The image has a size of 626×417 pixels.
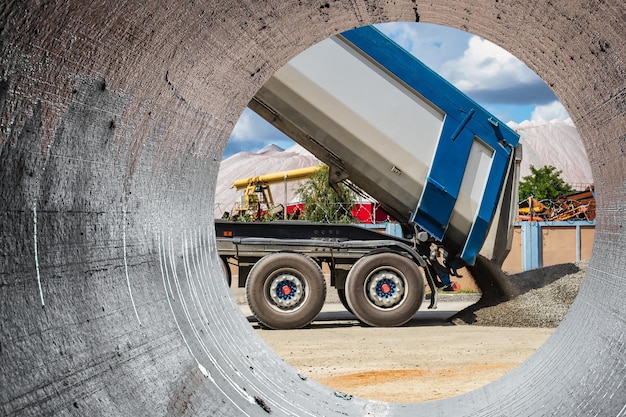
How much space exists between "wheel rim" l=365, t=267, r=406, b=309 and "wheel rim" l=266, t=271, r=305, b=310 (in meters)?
0.90

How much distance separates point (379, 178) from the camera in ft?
30.7

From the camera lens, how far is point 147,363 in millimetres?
2652

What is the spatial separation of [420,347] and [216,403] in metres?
5.38

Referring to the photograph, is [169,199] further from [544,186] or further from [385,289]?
[544,186]

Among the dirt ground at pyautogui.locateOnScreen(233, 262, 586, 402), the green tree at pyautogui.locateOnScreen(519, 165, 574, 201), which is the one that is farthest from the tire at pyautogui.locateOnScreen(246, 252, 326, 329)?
the green tree at pyautogui.locateOnScreen(519, 165, 574, 201)

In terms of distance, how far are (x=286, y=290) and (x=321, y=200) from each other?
64.1ft

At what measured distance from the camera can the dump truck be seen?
896 cm

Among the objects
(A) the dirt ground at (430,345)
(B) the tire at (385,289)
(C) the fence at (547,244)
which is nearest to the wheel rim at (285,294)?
(A) the dirt ground at (430,345)

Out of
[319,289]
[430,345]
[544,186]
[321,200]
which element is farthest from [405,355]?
[544,186]

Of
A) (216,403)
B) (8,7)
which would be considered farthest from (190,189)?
(8,7)

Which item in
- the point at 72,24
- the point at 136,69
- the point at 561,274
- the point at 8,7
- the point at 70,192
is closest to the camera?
the point at 8,7

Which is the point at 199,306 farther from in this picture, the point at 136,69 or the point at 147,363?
the point at 136,69

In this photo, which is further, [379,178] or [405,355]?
[379,178]

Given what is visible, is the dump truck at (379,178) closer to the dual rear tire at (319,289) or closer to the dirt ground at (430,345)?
the dual rear tire at (319,289)
